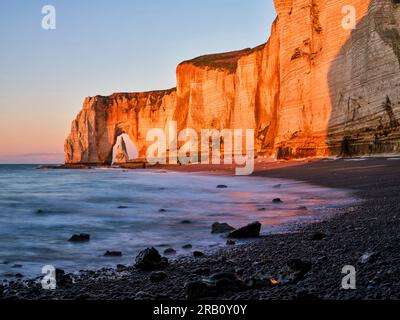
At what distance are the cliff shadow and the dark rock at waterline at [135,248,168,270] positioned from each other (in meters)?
17.3

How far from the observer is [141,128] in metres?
73.6

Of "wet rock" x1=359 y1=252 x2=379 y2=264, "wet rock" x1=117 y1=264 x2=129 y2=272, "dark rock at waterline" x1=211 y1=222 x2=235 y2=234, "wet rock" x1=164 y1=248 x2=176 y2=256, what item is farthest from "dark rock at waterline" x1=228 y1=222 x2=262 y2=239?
"wet rock" x1=359 y1=252 x2=379 y2=264

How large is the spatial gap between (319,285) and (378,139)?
61.7 feet

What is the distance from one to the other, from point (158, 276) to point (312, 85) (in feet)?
86.3

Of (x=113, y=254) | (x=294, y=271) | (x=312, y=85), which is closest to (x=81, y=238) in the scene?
(x=113, y=254)

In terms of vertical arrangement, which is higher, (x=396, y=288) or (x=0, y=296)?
(x=396, y=288)

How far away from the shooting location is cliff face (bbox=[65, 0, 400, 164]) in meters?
20.3

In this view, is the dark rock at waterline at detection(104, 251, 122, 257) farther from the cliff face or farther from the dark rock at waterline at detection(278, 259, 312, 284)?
the cliff face

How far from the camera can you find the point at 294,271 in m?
3.35

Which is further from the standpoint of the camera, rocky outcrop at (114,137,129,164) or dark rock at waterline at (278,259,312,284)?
rocky outcrop at (114,137,129,164)

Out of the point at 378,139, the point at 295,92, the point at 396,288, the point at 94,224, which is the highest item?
the point at 295,92

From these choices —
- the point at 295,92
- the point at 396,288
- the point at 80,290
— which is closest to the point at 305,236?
the point at 396,288

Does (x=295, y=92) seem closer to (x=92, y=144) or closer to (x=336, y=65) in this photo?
(x=336, y=65)

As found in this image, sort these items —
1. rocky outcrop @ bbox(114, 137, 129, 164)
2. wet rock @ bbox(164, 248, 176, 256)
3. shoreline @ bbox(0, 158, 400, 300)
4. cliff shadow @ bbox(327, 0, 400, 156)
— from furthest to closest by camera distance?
1. rocky outcrop @ bbox(114, 137, 129, 164)
2. cliff shadow @ bbox(327, 0, 400, 156)
3. wet rock @ bbox(164, 248, 176, 256)
4. shoreline @ bbox(0, 158, 400, 300)
